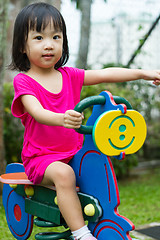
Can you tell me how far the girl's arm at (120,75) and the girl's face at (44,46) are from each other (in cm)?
29

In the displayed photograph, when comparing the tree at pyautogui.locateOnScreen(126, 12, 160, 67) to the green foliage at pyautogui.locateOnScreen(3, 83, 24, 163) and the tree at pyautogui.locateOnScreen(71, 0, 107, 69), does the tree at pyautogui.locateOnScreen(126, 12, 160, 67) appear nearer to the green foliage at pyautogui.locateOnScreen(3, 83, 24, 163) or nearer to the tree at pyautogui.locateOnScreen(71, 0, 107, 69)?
the tree at pyautogui.locateOnScreen(71, 0, 107, 69)

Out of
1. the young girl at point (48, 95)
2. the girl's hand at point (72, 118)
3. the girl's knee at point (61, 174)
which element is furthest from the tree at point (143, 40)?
the girl's hand at point (72, 118)

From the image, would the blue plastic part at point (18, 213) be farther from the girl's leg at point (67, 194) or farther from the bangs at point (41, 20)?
the bangs at point (41, 20)

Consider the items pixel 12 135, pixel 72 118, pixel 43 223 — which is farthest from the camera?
pixel 12 135

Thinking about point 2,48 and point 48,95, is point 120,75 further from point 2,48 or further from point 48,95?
point 2,48

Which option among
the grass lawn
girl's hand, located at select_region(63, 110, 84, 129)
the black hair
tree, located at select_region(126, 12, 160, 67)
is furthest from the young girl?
tree, located at select_region(126, 12, 160, 67)

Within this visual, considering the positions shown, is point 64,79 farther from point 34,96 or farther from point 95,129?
point 95,129

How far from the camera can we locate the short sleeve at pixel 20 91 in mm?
1840

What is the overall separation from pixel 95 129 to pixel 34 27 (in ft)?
2.25

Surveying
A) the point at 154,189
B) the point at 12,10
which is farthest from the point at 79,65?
the point at 12,10

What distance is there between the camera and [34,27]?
1.90 metres

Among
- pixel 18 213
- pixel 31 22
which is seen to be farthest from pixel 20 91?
pixel 18 213

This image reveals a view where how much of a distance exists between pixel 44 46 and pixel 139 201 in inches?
105

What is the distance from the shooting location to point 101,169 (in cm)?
183
